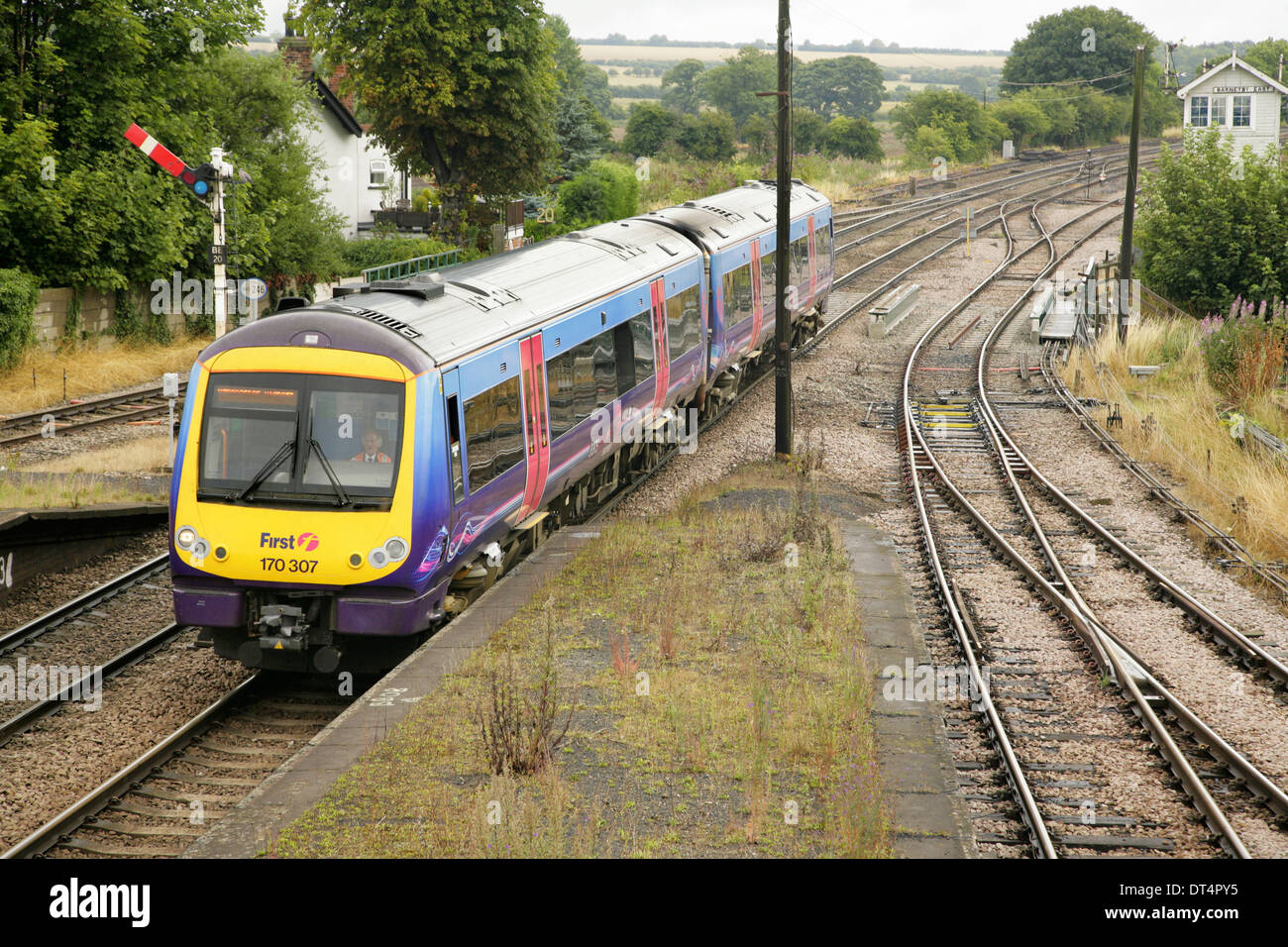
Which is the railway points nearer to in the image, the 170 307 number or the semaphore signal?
the 170 307 number

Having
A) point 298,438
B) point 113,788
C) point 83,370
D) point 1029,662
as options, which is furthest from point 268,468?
point 83,370

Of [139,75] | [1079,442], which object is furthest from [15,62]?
[1079,442]

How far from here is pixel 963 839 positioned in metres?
7.34

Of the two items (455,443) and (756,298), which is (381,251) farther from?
(455,443)

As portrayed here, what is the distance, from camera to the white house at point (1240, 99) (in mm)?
53281

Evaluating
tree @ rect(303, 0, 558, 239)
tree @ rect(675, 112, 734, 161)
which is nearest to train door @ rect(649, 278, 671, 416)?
tree @ rect(303, 0, 558, 239)

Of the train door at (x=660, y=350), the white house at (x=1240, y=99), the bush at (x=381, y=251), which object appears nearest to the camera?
the train door at (x=660, y=350)

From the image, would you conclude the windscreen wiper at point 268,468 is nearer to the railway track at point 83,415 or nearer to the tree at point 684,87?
the railway track at point 83,415

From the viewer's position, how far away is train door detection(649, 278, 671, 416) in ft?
56.6

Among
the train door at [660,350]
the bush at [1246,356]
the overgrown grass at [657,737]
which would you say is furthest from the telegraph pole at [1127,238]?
the overgrown grass at [657,737]

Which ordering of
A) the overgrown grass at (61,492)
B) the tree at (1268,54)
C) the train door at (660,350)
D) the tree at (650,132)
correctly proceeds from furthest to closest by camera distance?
1. the tree at (1268,54)
2. the tree at (650,132)
3. the train door at (660,350)
4. the overgrown grass at (61,492)

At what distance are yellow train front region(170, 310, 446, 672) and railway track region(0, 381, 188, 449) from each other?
10.2 m

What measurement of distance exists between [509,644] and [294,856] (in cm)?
375

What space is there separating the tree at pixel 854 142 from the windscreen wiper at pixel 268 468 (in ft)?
220
